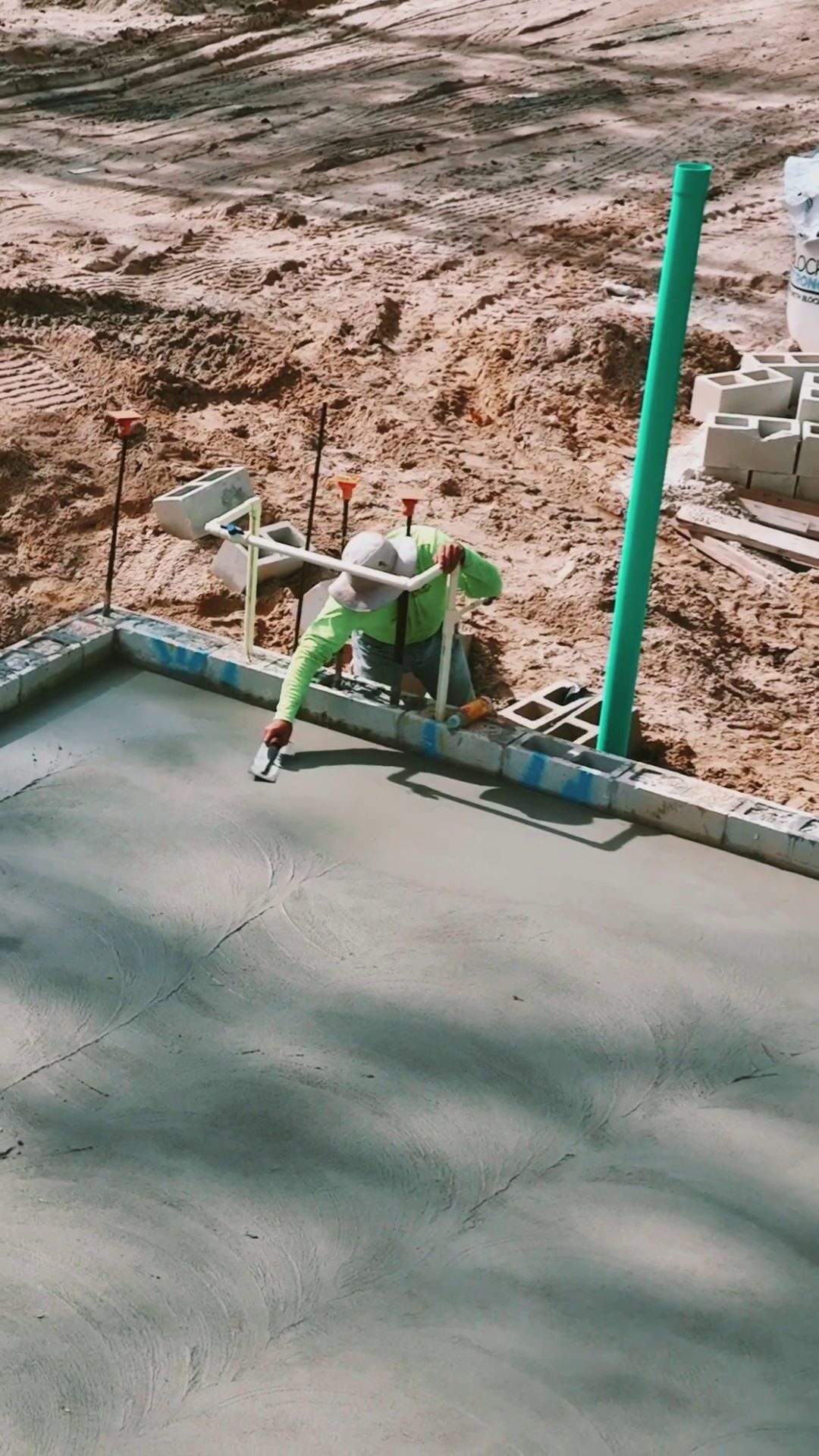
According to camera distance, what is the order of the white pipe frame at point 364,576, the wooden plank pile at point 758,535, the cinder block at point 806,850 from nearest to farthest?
the cinder block at point 806,850 → the white pipe frame at point 364,576 → the wooden plank pile at point 758,535

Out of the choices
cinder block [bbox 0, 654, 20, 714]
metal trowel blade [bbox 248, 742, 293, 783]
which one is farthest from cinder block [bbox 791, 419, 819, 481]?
cinder block [bbox 0, 654, 20, 714]

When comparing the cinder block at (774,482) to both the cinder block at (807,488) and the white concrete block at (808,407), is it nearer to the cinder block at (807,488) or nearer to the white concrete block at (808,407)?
the cinder block at (807,488)

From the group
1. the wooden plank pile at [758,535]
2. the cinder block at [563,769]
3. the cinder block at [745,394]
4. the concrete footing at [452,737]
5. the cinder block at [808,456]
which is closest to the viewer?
the concrete footing at [452,737]

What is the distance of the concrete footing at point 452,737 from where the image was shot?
20.7 ft

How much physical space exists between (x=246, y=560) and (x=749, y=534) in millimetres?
2808

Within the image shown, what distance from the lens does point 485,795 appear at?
6.64 meters

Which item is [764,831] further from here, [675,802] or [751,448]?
[751,448]

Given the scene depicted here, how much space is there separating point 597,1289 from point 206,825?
8.53 feet

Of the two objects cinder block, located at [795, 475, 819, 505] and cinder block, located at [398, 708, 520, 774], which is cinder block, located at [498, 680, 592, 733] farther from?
cinder block, located at [795, 475, 819, 505]

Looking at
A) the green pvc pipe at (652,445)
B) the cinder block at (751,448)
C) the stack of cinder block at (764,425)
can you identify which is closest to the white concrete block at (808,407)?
the stack of cinder block at (764,425)

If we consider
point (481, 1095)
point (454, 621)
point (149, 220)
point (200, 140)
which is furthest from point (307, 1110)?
point (200, 140)

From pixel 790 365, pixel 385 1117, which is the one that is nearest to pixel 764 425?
pixel 790 365

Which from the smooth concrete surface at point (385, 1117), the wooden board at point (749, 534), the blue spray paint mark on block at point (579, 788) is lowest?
the smooth concrete surface at point (385, 1117)

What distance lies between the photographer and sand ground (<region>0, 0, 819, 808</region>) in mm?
8391
